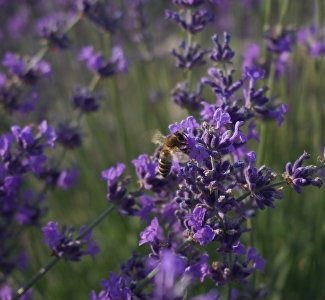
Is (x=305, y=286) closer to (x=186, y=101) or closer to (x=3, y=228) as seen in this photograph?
(x=186, y=101)

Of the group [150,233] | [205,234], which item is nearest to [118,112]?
[150,233]

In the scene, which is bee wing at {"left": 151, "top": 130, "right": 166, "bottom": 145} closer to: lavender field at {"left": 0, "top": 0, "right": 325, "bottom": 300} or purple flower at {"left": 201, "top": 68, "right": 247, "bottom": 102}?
lavender field at {"left": 0, "top": 0, "right": 325, "bottom": 300}

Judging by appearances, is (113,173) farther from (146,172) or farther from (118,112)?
(118,112)

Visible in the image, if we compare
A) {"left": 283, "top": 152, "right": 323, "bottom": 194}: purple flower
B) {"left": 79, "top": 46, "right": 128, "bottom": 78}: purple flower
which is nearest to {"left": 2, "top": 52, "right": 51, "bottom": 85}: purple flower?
{"left": 79, "top": 46, "right": 128, "bottom": 78}: purple flower

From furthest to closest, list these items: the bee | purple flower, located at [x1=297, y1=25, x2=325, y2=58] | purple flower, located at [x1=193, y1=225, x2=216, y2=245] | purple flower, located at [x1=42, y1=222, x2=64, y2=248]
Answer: purple flower, located at [x1=297, y1=25, x2=325, y2=58]
purple flower, located at [x1=42, y1=222, x2=64, y2=248]
the bee
purple flower, located at [x1=193, y1=225, x2=216, y2=245]

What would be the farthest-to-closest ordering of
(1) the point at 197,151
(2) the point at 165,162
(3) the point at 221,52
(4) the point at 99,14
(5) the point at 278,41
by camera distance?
(4) the point at 99,14, (5) the point at 278,41, (3) the point at 221,52, (2) the point at 165,162, (1) the point at 197,151

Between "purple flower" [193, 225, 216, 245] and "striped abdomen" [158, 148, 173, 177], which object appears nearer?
"purple flower" [193, 225, 216, 245]

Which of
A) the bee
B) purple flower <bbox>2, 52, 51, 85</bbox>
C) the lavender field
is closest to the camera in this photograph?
the lavender field

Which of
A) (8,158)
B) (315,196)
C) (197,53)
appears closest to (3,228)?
(8,158)
